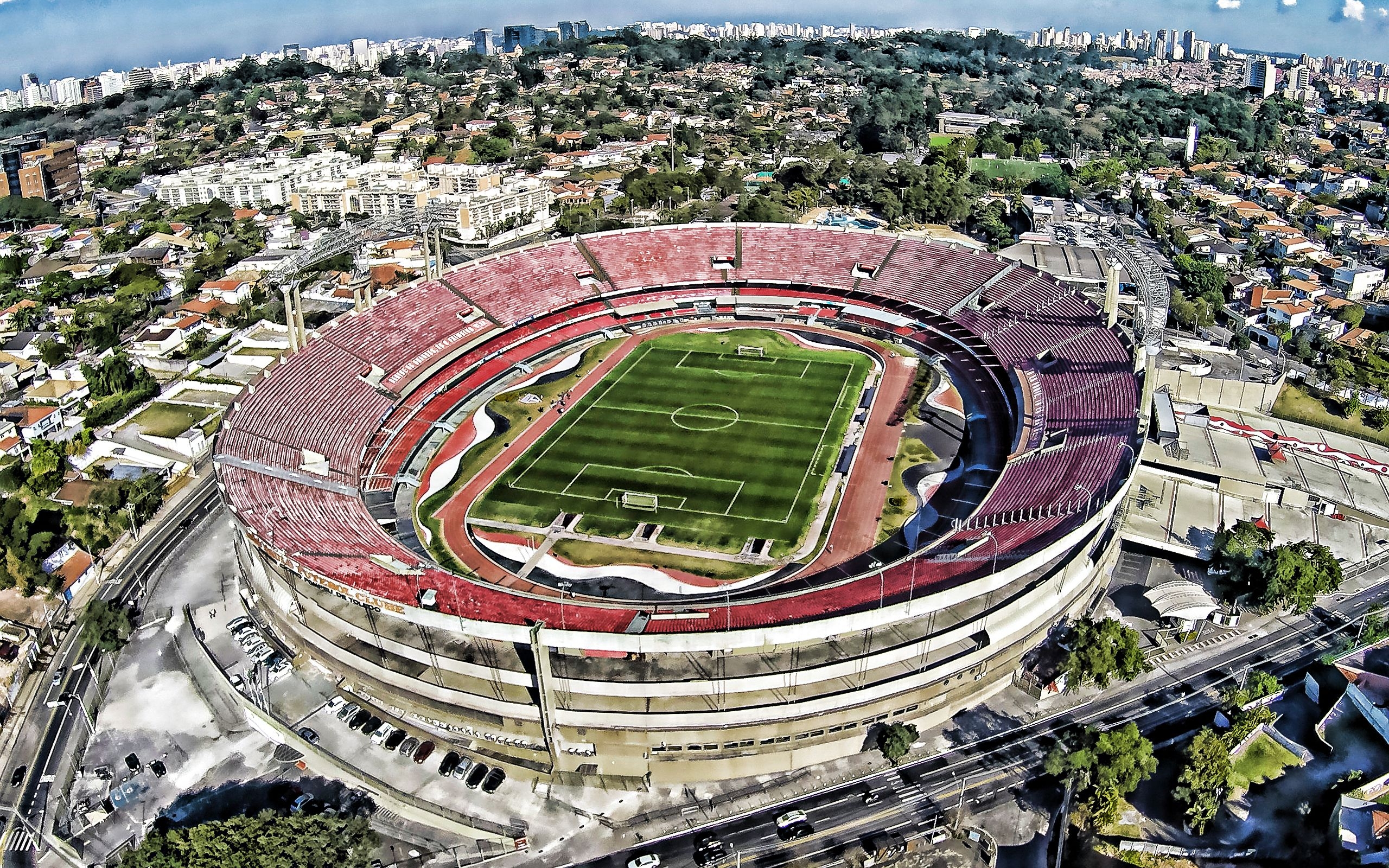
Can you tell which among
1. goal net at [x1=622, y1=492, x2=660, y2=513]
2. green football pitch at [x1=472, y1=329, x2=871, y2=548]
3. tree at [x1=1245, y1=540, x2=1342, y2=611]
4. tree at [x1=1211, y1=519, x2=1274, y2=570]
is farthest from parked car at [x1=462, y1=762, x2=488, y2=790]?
tree at [x1=1245, y1=540, x2=1342, y2=611]

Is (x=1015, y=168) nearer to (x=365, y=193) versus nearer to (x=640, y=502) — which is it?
(x=365, y=193)

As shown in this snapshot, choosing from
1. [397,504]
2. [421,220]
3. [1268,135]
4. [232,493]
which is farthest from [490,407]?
[1268,135]

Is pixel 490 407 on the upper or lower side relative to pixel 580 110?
lower

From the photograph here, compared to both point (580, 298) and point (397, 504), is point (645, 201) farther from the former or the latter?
point (397, 504)

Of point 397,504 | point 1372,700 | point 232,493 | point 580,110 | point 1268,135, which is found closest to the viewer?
point 1372,700

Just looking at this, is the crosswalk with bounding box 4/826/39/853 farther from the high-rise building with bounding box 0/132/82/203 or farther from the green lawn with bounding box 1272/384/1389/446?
the high-rise building with bounding box 0/132/82/203

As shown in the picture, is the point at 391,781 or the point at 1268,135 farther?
the point at 1268,135

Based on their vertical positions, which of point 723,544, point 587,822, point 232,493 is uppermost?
point 232,493

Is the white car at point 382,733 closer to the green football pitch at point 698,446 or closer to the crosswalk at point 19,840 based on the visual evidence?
the crosswalk at point 19,840
